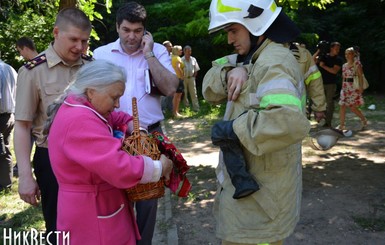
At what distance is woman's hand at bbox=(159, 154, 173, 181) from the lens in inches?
94.9

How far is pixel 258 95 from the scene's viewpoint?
219cm

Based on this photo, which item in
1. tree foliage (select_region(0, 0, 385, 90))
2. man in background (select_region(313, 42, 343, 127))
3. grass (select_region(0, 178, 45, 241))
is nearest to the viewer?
grass (select_region(0, 178, 45, 241))

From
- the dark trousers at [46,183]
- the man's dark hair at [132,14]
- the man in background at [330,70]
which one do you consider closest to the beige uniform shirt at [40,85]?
the dark trousers at [46,183]

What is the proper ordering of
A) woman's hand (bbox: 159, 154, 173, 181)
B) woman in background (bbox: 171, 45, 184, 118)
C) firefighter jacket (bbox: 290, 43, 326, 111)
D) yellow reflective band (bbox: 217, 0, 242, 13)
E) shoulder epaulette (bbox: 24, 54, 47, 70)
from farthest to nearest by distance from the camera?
woman in background (bbox: 171, 45, 184, 118)
firefighter jacket (bbox: 290, 43, 326, 111)
shoulder epaulette (bbox: 24, 54, 47, 70)
woman's hand (bbox: 159, 154, 173, 181)
yellow reflective band (bbox: 217, 0, 242, 13)

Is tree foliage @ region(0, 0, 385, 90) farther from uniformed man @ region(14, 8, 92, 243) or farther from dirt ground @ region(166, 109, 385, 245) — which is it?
uniformed man @ region(14, 8, 92, 243)

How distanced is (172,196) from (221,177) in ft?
11.5

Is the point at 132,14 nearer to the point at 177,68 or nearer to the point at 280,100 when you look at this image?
the point at 280,100

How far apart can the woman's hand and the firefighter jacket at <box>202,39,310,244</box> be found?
316 millimetres

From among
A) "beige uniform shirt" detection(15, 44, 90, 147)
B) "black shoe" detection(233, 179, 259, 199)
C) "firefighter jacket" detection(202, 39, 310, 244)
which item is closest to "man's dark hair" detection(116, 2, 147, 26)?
"beige uniform shirt" detection(15, 44, 90, 147)

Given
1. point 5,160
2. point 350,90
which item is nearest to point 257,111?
point 5,160

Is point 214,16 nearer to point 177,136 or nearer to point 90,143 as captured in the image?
point 90,143

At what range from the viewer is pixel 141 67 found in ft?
11.6

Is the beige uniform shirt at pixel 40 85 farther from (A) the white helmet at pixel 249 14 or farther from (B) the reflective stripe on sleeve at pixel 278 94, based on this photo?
(B) the reflective stripe on sleeve at pixel 278 94

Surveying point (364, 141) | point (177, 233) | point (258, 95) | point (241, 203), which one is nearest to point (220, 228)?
point (241, 203)
